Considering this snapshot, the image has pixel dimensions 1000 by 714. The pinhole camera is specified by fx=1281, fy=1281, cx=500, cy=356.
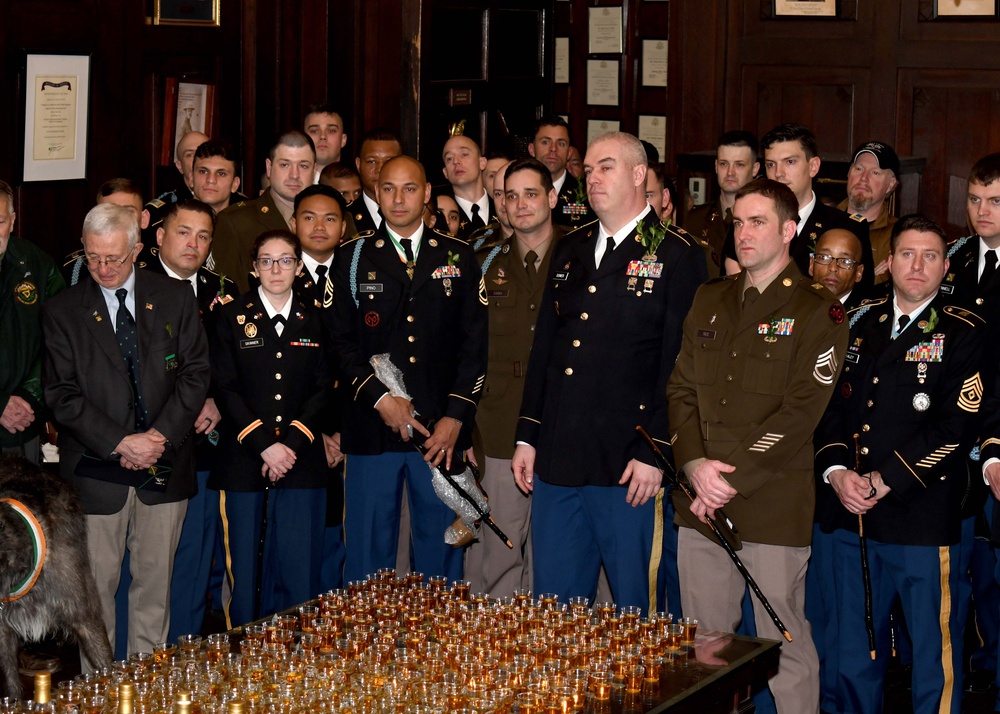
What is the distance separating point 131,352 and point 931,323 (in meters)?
2.67

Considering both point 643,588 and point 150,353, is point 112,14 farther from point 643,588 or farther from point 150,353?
point 643,588

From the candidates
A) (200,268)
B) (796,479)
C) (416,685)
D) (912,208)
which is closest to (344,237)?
(200,268)

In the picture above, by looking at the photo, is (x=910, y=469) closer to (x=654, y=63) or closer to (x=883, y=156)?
(x=883, y=156)

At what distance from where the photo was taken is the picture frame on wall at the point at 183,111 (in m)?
6.96

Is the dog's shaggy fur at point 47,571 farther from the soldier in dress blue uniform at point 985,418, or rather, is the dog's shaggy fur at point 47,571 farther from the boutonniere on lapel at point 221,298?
the soldier in dress blue uniform at point 985,418

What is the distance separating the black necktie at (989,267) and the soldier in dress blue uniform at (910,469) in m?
0.42

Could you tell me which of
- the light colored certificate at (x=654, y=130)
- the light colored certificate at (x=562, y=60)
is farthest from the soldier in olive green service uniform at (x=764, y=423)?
the light colored certificate at (x=562, y=60)

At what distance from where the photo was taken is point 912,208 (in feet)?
23.4

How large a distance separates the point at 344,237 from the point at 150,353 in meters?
1.37

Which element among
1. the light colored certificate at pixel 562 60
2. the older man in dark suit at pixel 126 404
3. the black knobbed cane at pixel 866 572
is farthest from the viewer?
the light colored certificate at pixel 562 60

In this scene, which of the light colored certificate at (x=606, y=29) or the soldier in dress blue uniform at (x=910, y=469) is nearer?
the soldier in dress blue uniform at (x=910, y=469)

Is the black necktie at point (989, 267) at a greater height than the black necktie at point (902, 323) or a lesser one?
greater

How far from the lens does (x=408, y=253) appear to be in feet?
16.3

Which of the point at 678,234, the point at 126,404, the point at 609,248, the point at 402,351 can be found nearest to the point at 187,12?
the point at 402,351
